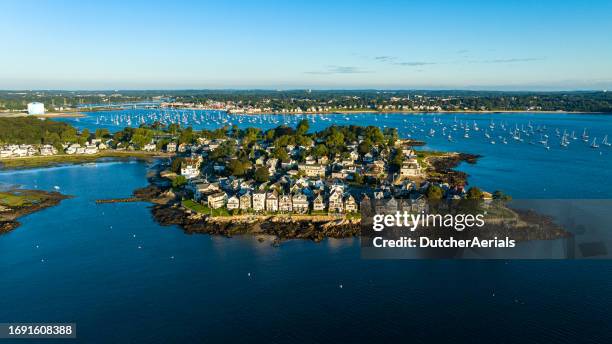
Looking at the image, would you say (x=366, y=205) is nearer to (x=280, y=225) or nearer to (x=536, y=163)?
(x=280, y=225)

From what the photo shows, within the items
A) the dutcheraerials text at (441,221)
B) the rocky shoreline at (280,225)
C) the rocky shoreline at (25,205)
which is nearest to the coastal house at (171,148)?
the rocky shoreline at (25,205)

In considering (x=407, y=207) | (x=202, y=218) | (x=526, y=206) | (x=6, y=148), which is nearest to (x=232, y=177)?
(x=202, y=218)

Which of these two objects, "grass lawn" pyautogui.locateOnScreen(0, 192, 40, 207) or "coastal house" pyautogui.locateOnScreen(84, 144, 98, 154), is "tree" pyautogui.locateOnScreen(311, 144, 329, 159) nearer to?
"grass lawn" pyautogui.locateOnScreen(0, 192, 40, 207)

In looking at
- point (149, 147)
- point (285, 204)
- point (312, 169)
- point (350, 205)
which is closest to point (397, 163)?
point (312, 169)

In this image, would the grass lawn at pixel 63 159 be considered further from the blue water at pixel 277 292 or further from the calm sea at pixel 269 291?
the blue water at pixel 277 292

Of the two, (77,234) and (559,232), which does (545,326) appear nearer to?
(559,232)
